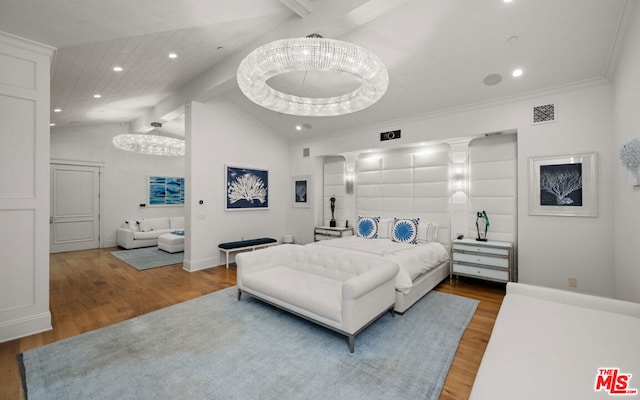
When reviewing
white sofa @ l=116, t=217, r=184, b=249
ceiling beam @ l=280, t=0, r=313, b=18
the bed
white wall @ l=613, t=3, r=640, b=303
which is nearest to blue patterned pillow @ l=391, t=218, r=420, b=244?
the bed

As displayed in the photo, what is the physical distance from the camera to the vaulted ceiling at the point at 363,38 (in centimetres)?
260

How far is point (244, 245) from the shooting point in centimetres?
551

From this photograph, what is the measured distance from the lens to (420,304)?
3521 millimetres

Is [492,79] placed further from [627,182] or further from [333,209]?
[333,209]

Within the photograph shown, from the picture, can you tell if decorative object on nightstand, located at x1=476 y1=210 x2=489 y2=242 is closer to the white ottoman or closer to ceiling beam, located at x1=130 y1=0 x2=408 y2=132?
ceiling beam, located at x1=130 y1=0 x2=408 y2=132

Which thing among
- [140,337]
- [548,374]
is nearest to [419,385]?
[548,374]

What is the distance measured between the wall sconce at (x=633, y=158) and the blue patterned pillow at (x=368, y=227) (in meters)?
3.35

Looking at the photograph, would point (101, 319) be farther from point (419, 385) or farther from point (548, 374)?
point (548, 374)

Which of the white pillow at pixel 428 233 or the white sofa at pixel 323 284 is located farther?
the white pillow at pixel 428 233

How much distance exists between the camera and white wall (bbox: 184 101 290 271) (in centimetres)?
514

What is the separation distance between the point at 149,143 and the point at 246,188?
2.32 metres

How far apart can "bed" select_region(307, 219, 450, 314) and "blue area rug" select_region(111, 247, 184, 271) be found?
3.53 m

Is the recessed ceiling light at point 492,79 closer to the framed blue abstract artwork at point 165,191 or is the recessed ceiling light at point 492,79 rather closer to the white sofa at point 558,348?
the white sofa at point 558,348

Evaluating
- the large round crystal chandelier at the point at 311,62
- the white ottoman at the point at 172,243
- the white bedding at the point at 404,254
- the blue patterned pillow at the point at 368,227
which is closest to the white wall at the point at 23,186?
the large round crystal chandelier at the point at 311,62
